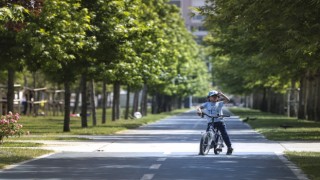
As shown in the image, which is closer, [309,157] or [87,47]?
[309,157]

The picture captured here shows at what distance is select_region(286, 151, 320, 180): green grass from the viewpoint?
49.0 feet

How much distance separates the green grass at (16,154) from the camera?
17.2 meters

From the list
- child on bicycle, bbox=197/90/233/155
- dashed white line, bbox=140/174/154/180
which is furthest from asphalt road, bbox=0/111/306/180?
child on bicycle, bbox=197/90/233/155

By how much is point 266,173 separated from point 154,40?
29.1m

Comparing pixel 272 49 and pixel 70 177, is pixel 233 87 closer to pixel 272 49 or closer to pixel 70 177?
pixel 272 49

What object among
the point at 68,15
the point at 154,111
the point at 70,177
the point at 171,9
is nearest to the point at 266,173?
the point at 70,177

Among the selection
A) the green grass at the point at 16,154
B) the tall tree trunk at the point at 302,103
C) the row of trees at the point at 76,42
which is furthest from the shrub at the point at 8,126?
the tall tree trunk at the point at 302,103

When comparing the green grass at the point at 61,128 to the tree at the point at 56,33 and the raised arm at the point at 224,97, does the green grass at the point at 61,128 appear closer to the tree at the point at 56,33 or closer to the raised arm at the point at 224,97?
the tree at the point at 56,33

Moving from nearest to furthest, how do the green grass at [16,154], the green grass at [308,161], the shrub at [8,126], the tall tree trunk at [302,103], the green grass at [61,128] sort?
the green grass at [308,161] → the green grass at [16,154] → the shrub at [8,126] → the green grass at [61,128] → the tall tree trunk at [302,103]

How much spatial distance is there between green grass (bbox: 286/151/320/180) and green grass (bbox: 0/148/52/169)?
620cm

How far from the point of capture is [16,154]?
1919 cm

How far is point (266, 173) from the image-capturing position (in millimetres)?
15203

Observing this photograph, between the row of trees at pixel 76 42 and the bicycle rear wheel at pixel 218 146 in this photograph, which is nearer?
the bicycle rear wheel at pixel 218 146

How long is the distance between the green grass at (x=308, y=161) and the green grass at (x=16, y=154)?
6197 mm
